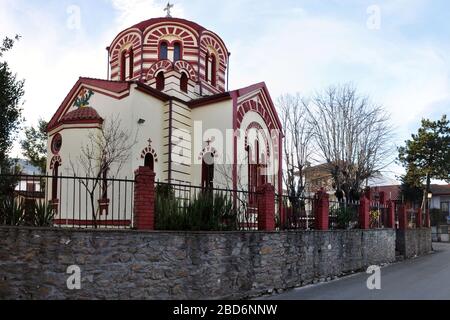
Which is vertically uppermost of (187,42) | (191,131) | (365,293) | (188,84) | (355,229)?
(187,42)

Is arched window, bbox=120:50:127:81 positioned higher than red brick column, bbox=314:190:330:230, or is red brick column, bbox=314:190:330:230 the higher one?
arched window, bbox=120:50:127:81

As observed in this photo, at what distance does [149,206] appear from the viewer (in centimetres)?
925

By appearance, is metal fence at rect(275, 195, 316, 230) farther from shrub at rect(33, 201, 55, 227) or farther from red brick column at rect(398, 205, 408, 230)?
red brick column at rect(398, 205, 408, 230)

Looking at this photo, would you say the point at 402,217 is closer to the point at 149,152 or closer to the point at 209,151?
the point at 209,151

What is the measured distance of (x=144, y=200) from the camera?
9211 mm

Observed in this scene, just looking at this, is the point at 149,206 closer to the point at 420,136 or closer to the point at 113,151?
the point at 113,151

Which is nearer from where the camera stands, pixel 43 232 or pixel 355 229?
pixel 43 232

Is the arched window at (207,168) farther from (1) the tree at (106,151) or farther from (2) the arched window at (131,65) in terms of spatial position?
(2) the arched window at (131,65)

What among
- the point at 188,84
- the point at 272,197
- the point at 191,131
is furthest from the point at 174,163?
the point at 272,197

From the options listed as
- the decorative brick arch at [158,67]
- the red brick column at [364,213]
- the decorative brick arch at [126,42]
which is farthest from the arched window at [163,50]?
the red brick column at [364,213]

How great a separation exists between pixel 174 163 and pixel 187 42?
717 cm

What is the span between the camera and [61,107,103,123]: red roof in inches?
650

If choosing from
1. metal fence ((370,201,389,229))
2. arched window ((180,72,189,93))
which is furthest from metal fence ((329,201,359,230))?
arched window ((180,72,189,93))

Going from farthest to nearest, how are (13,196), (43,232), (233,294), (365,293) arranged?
(365,293)
(233,294)
(13,196)
(43,232)
